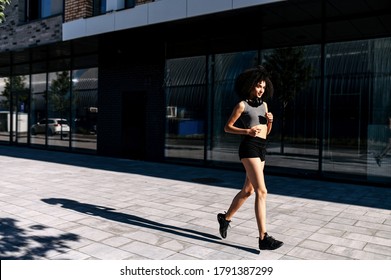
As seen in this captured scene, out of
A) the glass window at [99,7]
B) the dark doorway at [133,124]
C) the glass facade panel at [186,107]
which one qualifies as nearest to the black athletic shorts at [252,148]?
the glass facade panel at [186,107]

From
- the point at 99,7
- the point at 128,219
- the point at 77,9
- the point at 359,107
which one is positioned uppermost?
the point at 99,7

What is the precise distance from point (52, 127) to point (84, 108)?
84.7 inches

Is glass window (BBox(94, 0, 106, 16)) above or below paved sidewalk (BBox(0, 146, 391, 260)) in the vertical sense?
above

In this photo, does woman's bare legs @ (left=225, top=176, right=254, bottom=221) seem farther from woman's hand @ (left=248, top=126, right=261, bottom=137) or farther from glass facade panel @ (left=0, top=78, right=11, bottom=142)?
glass facade panel @ (left=0, top=78, right=11, bottom=142)

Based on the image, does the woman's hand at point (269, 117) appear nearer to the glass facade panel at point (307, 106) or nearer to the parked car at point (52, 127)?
the glass facade panel at point (307, 106)

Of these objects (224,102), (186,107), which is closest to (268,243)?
(224,102)

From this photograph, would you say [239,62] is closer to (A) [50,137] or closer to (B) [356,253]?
(B) [356,253]

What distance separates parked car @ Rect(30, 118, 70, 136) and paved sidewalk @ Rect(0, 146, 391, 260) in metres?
5.87

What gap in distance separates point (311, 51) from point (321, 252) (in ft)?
22.7

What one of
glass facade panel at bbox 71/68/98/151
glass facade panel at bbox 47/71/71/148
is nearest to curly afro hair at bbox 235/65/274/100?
glass facade panel at bbox 71/68/98/151

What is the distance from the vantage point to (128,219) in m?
5.66

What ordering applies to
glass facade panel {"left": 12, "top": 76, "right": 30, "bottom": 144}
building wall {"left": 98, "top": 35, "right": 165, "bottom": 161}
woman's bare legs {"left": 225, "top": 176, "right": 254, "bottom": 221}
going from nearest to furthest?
woman's bare legs {"left": 225, "top": 176, "right": 254, "bottom": 221} → building wall {"left": 98, "top": 35, "right": 165, "bottom": 161} → glass facade panel {"left": 12, "top": 76, "right": 30, "bottom": 144}

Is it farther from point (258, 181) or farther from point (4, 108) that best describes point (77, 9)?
point (258, 181)

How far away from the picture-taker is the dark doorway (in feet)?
42.6
